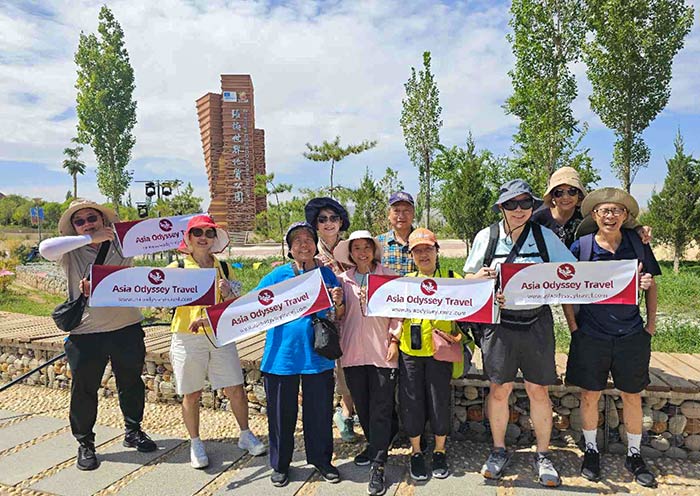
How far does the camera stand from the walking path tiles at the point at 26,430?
14.3 feet

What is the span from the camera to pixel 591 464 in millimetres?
3521

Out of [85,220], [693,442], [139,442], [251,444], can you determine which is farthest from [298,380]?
[693,442]

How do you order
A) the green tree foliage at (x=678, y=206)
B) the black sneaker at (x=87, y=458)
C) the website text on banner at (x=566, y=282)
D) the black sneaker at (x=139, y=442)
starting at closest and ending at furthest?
the website text on banner at (x=566, y=282)
the black sneaker at (x=87, y=458)
the black sneaker at (x=139, y=442)
the green tree foliage at (x=678, y=206)

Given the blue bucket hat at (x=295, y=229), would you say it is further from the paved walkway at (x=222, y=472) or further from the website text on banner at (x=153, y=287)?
the paved walkway at (x=222, y=472)

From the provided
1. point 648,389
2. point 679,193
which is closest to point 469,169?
point 679,193

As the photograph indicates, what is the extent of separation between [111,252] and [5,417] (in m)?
2.49

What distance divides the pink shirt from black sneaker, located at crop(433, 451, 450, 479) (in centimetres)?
78

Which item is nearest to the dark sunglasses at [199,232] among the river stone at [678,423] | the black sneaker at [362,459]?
the black sneaker at [362,459]

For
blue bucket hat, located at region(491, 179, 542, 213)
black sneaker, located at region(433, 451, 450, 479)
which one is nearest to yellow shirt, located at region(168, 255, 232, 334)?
black sneaker, located at region(433, 451, 450, 479)

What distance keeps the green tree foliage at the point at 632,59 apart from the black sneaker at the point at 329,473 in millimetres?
16786

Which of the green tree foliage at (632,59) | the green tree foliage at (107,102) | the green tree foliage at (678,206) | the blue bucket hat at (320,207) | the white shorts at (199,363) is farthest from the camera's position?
the green tree foliage at (107,102)

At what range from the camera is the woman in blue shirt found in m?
3.47

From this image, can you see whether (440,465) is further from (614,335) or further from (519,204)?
(519,204)

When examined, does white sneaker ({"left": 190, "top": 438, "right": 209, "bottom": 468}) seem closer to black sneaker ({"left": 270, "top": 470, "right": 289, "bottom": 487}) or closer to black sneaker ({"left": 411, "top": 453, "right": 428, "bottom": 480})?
black sneaker ({"left": 270, "top": 470, "right": 289, "bottom": 487})
